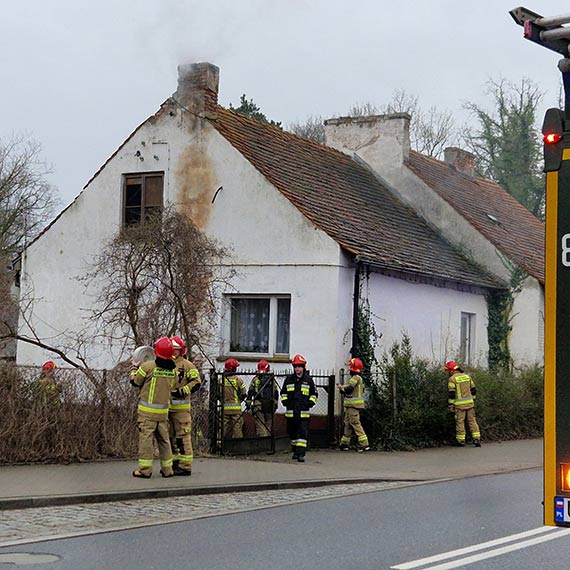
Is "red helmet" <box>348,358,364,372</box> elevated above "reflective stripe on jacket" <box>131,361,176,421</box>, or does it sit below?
above

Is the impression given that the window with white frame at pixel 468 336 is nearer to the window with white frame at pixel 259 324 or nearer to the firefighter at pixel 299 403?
the window with white frame at pixel 259 324

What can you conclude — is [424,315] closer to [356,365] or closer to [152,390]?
[356,365]

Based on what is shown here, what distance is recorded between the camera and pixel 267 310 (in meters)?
21.6

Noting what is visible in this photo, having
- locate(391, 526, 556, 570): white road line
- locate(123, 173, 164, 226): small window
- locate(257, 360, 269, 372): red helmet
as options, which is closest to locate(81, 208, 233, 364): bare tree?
locate(257, 360, 269, 372): red helmet

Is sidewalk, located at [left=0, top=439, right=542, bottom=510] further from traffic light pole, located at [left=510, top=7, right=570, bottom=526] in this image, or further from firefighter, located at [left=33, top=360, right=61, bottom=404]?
traffic light pole, located at [left=510, top=7, right=570, bottom=526]

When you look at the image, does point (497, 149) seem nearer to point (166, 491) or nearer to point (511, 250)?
point (511, 250)

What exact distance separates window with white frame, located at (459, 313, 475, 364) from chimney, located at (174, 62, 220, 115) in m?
8.01

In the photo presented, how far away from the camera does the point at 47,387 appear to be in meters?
14.8

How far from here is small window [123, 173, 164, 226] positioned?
75.1 feet

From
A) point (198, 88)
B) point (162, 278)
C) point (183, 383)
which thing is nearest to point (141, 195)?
point (198, 88)

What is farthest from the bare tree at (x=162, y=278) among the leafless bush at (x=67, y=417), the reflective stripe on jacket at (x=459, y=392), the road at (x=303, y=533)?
the road at (x=303, y=533)

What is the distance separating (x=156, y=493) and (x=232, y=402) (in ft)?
17.0

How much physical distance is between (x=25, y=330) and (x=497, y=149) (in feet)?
99.5

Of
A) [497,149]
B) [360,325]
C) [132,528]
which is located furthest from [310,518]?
[497,149]
